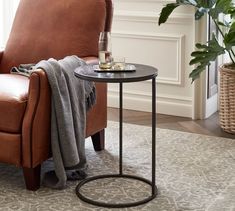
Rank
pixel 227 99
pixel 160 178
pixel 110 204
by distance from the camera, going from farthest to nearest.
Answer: pixel 227 99 → pixel 160 178 → pixel 110 204

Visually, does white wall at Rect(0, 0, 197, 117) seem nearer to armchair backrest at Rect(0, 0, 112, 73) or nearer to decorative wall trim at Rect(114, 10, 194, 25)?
decorative wall trim at Rect(114, 10, 194, 25)

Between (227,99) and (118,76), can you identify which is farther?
(227,99)

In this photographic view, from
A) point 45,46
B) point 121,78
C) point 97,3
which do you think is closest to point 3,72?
point 45,46

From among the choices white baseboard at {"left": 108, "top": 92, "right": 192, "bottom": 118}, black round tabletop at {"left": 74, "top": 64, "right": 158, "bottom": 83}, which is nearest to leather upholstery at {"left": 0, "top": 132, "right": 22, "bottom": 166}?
black round tabletop at {"left": 74, "top": 64, "right": 158, "bottom": 83}

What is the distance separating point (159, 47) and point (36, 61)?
1134 millimetres

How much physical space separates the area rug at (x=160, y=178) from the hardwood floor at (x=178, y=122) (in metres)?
0.17

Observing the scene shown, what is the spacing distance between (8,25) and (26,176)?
2.30 m

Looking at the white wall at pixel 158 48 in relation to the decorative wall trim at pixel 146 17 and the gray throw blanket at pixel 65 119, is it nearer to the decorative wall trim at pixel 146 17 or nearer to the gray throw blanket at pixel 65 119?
the decorative wall trim at pixel 146 17

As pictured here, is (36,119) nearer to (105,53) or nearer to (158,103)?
(105,53)

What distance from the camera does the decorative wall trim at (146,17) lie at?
3752 millimetres

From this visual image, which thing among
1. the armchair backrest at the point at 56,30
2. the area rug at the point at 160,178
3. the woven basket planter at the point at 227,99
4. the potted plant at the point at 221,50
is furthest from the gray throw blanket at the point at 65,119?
the woven basket planter at the point at 227,99

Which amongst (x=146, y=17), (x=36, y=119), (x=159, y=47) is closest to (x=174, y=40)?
(x=159, y=47)

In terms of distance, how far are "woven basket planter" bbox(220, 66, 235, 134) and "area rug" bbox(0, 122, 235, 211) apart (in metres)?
0.20

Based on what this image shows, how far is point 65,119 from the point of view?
98.6 inches
